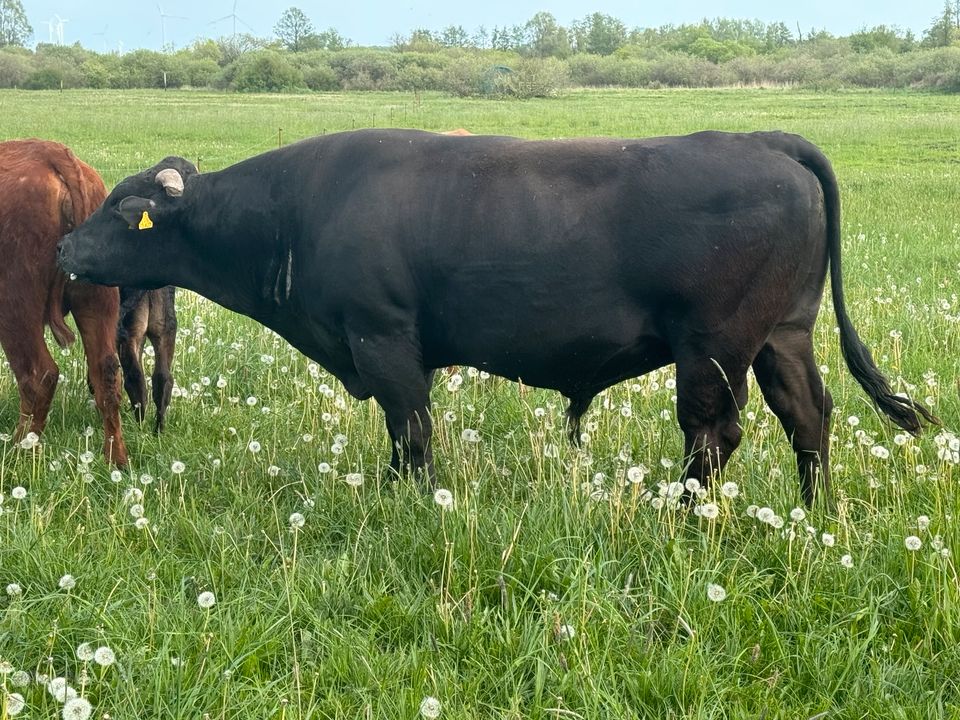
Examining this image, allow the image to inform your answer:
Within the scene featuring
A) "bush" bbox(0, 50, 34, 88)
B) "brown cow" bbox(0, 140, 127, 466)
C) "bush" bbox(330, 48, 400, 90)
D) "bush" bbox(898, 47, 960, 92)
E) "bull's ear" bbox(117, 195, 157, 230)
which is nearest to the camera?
"bull's ear" bbox(117, 195, 157, 230)

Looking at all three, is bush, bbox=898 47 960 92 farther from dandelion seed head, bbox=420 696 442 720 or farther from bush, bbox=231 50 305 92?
dandelion seed head, bbox=420 696 442 720

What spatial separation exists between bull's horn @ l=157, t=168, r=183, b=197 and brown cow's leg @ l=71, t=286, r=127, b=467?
31.2 inches

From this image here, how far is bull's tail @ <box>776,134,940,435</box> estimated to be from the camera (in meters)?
5.16

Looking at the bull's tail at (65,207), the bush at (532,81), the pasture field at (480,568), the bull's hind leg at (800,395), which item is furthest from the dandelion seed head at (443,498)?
the bush at (532,81)

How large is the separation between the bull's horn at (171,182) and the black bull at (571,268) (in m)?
0.51

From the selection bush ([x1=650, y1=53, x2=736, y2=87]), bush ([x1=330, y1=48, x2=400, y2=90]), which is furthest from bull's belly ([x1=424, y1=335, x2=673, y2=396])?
bush ([x1=650, y1=53, x2=736, y2=87])

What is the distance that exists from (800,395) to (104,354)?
13.6 feet

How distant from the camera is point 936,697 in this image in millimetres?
3475

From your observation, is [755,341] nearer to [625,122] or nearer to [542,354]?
[542,354]

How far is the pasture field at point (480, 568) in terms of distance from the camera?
140 inches

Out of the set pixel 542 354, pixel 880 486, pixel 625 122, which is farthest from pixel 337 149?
pixel 625 122

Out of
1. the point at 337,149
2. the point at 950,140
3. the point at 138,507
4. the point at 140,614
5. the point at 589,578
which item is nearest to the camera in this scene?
the point at 140,614

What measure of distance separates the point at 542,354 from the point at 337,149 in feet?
5.53

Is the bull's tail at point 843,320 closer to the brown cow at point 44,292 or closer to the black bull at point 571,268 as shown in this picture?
the black bull at point 571,268
